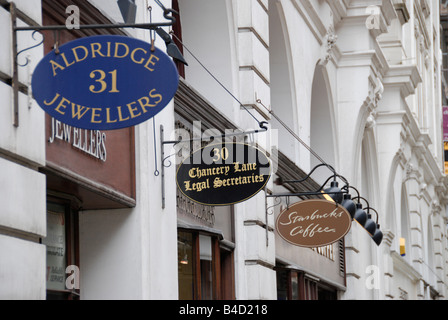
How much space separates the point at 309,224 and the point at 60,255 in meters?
6.18

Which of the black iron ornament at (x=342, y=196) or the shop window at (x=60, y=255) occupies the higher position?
the black iron ornament at (x=342, y=196)

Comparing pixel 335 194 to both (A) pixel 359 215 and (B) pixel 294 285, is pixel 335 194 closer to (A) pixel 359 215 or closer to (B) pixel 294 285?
(A) pixel 359 215

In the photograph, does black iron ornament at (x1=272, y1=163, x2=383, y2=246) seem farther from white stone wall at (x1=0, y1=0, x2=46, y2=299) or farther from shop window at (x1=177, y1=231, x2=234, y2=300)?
white stone wall at (x1=0, y1=0, x2=46, y2=299)

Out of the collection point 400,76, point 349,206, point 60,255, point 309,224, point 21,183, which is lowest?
point 60,255

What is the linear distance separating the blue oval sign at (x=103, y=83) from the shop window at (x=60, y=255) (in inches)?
90.0

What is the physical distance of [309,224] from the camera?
15320 millimetres

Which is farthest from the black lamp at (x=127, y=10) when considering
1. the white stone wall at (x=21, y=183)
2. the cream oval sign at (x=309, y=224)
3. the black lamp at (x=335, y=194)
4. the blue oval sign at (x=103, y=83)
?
the black lamp at (x=335, y=194)

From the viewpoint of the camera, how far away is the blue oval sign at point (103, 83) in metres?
7.52

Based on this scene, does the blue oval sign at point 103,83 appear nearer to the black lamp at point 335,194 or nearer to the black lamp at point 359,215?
the black lamp at point 335,194

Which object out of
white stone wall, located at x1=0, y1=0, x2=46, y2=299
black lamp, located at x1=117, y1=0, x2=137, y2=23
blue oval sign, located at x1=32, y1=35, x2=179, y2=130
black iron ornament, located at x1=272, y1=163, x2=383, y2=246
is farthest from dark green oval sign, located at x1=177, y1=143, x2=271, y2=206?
blue oval sign, located at x1=32, y1=35, x2=179, y2=130

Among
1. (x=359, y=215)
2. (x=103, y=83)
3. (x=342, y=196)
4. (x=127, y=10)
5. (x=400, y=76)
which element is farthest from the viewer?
(x=400, y=76)

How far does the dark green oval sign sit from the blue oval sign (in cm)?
355

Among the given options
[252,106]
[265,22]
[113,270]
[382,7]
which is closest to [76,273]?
[113,270]

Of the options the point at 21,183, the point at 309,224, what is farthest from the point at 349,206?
the point at 21,183
